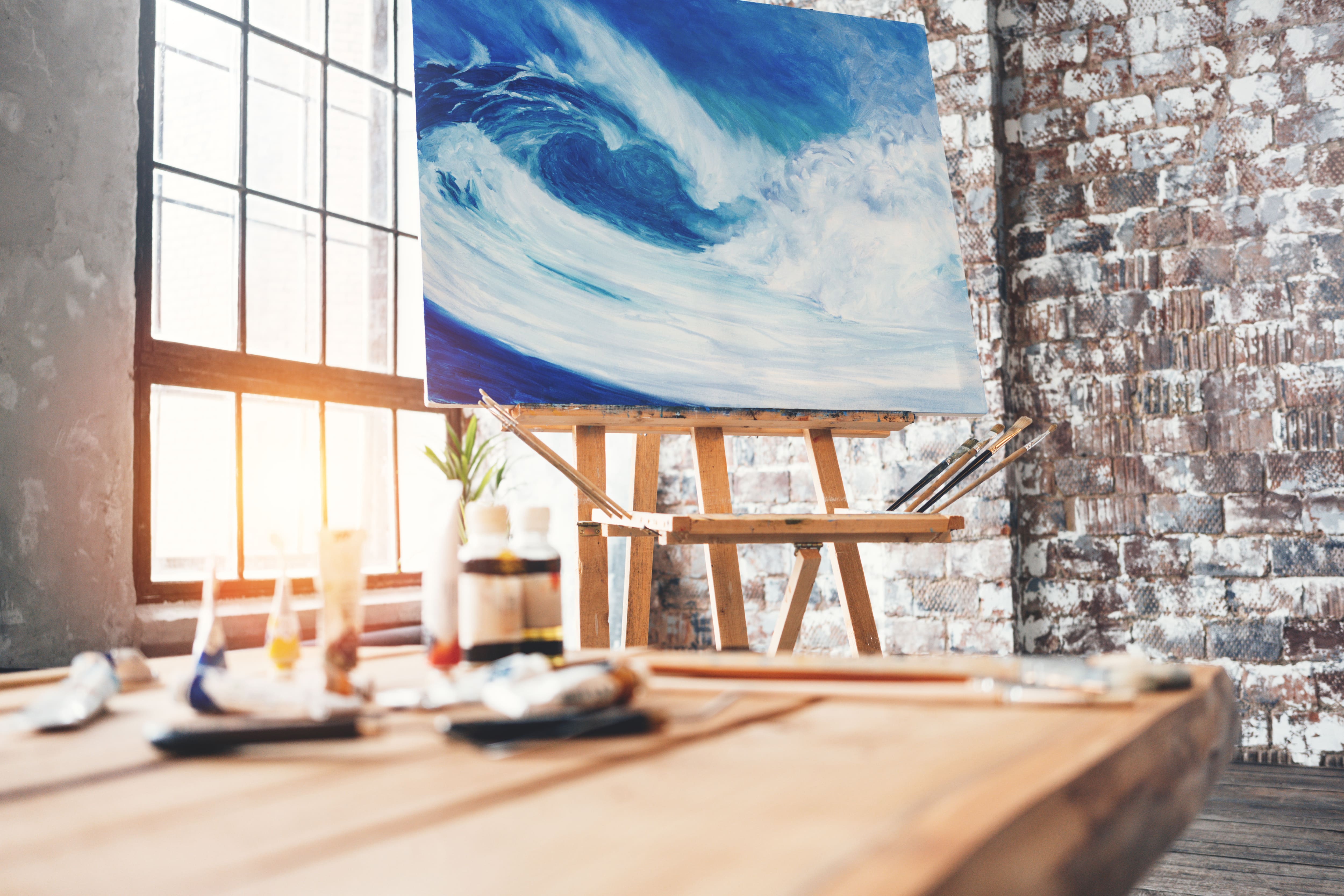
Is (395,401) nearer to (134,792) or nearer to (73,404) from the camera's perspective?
(73,404)

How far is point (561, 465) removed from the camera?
5.76 feet

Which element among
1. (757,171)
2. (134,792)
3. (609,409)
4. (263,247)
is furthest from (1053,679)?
(263,247)

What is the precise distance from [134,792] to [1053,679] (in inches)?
22.2

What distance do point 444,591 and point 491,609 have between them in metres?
0.06

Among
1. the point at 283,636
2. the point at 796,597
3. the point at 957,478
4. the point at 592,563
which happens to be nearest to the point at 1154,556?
the point at 957,478

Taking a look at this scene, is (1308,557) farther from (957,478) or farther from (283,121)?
(283,121)

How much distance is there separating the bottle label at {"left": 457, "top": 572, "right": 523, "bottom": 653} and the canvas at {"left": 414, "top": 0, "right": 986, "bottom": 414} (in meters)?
1.15

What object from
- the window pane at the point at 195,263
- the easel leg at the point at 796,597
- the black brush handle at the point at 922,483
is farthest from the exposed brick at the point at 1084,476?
the window pane at the point at 195,263

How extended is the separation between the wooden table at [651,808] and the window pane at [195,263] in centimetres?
260

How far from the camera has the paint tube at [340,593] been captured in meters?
0.77

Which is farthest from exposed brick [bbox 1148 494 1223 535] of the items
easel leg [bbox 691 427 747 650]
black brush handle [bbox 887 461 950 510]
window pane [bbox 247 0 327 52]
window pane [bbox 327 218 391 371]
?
window pane [bbox 247 0 327 52]

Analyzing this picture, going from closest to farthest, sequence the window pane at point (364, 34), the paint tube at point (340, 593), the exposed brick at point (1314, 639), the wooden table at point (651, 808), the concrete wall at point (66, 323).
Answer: the wooden table at point (651, 808), the paint tube at point (340, 593), the concrete wall at point (66, 323), the exposed brick at point (1314, 639), the window pane at point (364, 34)

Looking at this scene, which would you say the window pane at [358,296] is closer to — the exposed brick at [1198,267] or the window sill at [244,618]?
the window sill at [244,618]

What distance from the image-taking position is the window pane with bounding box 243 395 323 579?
3.11 m
